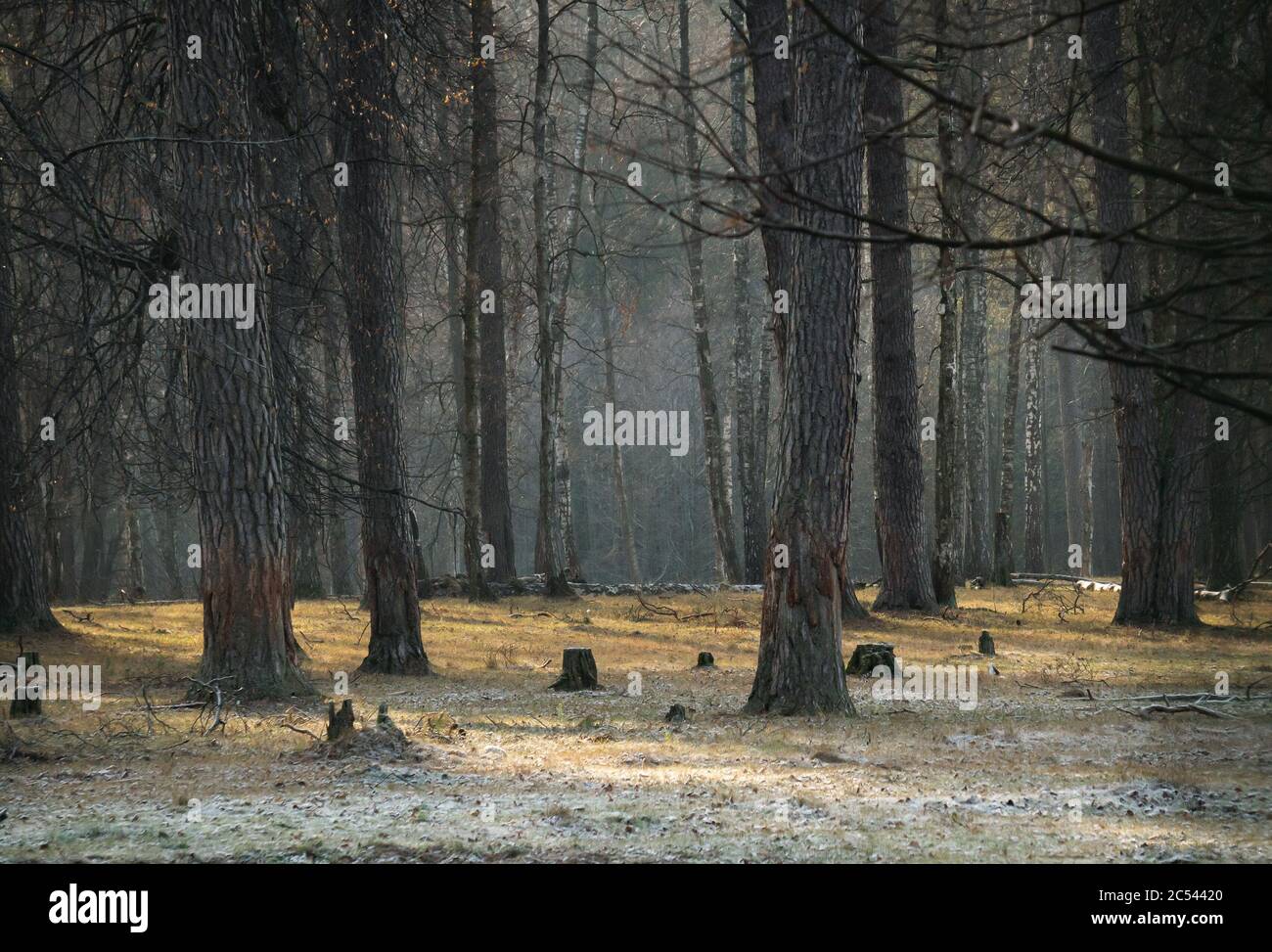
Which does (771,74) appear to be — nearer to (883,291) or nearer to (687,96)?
(883,291)

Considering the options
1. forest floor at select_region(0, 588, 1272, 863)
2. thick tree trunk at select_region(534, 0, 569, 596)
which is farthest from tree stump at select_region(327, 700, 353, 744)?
thick tree trunk at select_region(534, 0, 569, 596)

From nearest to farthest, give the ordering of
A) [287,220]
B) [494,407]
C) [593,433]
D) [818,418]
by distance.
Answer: [818,418] < [287,220] < [593,433] < [494,407]

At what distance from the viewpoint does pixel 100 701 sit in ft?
34.6

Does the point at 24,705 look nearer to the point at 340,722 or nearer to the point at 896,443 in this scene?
the point at 340,722

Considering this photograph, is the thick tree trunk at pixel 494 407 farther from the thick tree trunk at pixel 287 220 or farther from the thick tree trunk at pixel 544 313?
the thick tree trunk at pixel 287 220

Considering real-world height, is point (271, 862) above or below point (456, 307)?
below

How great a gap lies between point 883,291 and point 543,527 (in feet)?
27.6

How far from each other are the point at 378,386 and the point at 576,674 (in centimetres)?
376

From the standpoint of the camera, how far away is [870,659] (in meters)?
12.6

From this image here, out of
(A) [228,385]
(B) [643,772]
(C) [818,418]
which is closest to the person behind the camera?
(B) [643,772]

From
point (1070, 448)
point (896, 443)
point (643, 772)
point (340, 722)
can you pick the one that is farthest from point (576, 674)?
point (1070, 448)

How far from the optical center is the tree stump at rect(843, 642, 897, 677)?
12531 mm

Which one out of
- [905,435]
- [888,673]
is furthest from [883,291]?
[888,673]

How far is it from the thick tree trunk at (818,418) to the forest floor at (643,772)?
57cm
